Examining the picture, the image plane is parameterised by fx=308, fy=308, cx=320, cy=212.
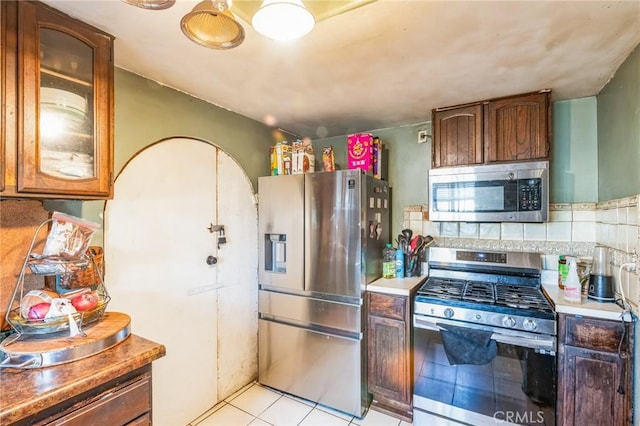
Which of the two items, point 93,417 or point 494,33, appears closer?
point 93,417

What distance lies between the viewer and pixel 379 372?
86.3 inches

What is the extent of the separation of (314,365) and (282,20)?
2197 millimetres

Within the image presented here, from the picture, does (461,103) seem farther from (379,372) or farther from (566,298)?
(379,372)

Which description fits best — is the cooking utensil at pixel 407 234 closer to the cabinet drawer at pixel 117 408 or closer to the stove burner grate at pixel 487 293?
the stove burner grate at pixel 487 293

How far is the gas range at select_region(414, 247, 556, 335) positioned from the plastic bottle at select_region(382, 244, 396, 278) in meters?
0.27

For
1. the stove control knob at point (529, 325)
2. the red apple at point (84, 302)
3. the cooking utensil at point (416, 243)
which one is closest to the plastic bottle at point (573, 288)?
the stove control knob at point (529, 325)

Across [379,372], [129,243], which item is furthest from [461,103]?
[129,243]

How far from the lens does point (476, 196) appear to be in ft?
7.30

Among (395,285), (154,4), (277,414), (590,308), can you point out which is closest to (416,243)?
(395,285)

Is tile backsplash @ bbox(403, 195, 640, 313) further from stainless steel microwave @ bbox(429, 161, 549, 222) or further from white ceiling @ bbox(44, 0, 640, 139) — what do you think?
white ceiling @ bbox(44, 0, 640, 139)

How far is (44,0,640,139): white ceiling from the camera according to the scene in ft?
4.11

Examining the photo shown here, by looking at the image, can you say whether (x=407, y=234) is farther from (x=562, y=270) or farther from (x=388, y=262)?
(x=562, y=270)

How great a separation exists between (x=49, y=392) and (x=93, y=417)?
205 mm

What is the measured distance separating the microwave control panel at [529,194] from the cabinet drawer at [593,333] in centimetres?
73
